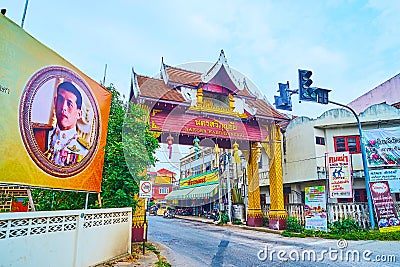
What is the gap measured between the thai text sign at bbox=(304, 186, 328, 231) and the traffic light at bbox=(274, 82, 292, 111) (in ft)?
19.9

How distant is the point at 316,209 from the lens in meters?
13.1

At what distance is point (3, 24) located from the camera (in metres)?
4.63

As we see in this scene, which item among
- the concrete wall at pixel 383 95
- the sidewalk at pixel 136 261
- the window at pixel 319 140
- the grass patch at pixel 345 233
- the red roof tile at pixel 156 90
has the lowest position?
the sidewalk at pixel 136 261

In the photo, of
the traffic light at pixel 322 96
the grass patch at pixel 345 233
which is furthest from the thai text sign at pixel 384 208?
the traffic light at pixel 322 96

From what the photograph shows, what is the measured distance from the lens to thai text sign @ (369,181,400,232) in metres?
11.7

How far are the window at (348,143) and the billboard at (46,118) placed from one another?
44.1ft

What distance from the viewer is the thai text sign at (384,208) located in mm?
11695

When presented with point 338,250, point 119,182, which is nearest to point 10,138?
point 119,182

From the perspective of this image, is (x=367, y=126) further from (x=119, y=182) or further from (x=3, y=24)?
(x=3, y=24)

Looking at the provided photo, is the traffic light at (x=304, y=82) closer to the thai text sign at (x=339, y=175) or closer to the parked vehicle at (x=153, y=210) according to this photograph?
the thai text sign at (x=339, y=175)

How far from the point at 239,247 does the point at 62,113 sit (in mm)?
6470

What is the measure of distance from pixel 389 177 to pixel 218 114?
26.3 feet

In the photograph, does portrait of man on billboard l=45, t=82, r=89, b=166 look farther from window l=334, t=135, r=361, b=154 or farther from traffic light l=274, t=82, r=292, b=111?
window l=334, t=135, r=361, b=154

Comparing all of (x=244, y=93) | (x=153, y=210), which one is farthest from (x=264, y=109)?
(x=153, y=210)
